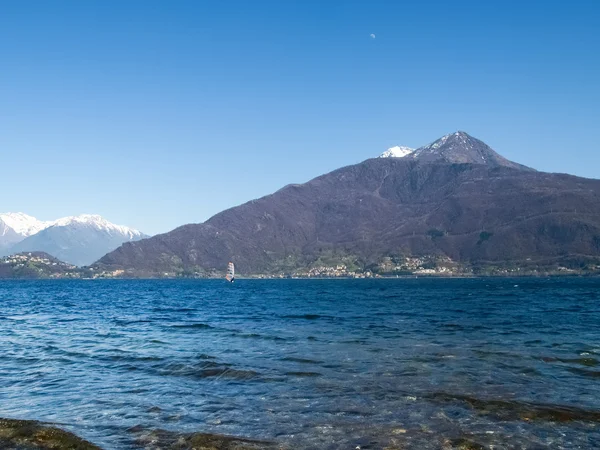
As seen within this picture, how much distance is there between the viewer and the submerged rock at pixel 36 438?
15297 millimetres

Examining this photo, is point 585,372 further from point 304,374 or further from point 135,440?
point 135,440

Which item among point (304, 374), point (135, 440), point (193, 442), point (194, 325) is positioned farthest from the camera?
point (194, 325)

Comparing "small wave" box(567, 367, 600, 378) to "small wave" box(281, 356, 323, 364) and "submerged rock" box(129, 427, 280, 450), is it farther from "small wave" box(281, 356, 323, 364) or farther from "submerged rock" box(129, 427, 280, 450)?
"submerged rock" box(129, 427, 280, 450)

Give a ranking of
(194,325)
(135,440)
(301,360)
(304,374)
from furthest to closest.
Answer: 1. (194,325)
2. (301,360)
3. (304,374)
4. (135,440)

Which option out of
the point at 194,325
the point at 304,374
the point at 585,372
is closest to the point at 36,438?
the point at 304,374

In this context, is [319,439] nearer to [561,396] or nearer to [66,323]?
[561,396]

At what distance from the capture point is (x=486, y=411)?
19094 mm

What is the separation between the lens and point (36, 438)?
16.0 metres

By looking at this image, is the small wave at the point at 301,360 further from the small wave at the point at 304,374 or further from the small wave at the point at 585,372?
the small wave at the point at 585,372

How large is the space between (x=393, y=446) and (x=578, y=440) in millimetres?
5825

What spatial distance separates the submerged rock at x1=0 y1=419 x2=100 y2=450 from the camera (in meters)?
15.3

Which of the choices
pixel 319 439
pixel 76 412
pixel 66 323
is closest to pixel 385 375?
pixel 319 439

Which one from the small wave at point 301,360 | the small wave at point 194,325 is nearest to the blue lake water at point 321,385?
the small wave at point 301,360

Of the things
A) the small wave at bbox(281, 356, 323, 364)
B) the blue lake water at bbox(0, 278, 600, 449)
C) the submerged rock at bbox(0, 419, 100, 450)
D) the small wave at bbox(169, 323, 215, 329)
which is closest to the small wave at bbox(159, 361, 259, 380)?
the blue lake water at bbox(0, 278, 600, 449)
